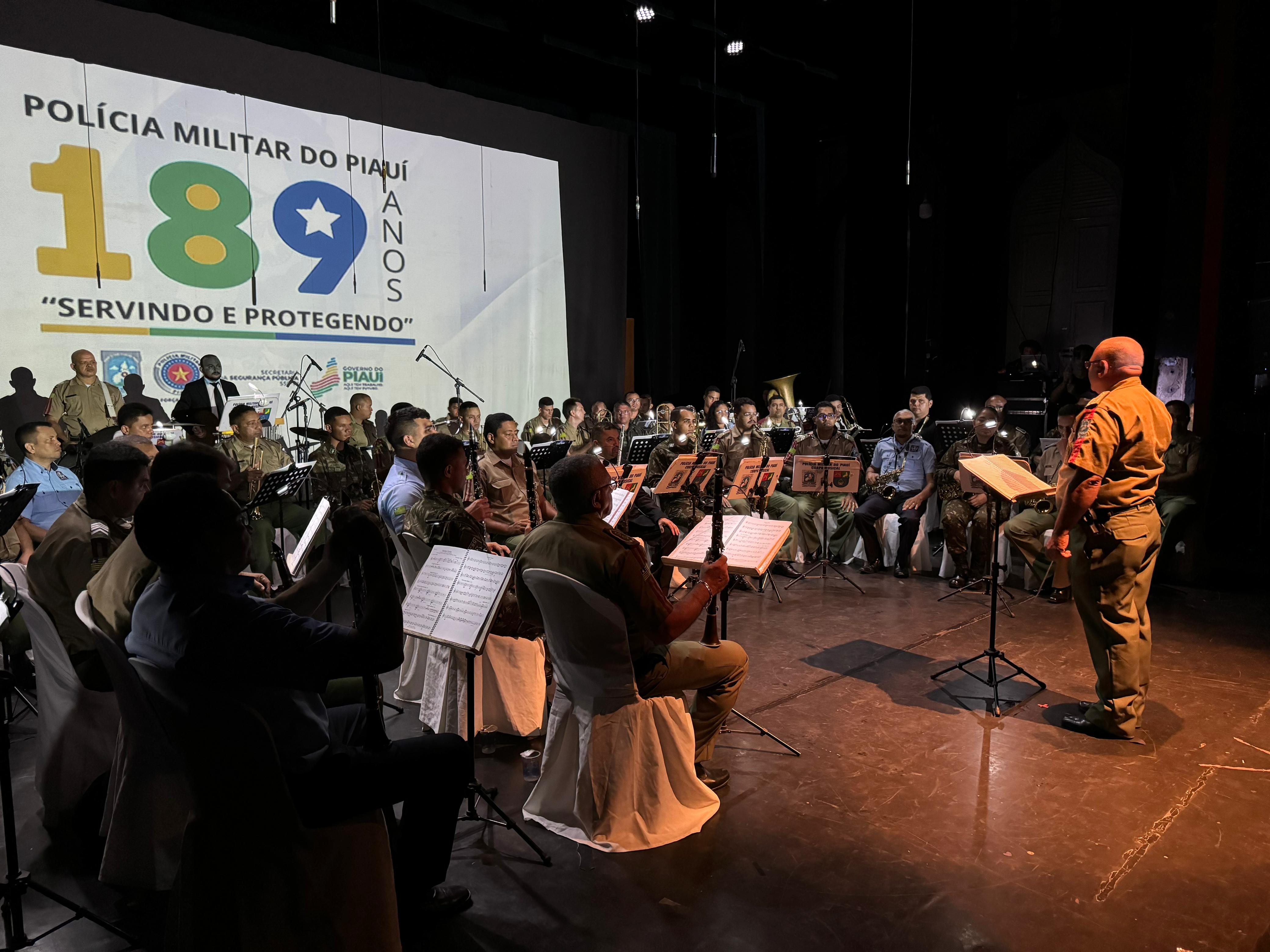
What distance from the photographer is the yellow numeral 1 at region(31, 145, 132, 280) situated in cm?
800

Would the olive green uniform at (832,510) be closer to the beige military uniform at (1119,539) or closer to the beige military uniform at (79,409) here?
the beige military uniform at (1119,539)

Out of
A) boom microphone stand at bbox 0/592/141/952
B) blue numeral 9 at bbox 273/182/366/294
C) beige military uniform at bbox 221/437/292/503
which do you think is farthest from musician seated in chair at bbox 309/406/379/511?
boom microphone stand at bbox 0/592/141/952

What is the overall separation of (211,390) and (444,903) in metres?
7.99

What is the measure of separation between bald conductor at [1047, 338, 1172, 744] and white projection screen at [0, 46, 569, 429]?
27.9 feet

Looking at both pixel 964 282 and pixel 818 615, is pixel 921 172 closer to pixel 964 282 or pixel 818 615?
pixel 964 282

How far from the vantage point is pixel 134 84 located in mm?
8430

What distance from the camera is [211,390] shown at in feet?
29.8

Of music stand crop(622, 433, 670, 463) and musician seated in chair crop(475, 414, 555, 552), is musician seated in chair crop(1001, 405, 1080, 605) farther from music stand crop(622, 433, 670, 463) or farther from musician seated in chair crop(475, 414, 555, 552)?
musician seated in chair crop(475, 414, 555, 552)

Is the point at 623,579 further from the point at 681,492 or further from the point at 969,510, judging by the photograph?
the point at 969,510

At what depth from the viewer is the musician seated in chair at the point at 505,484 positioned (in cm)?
501

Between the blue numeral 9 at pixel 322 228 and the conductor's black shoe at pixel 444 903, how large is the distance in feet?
28.1

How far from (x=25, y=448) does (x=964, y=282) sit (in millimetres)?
10981

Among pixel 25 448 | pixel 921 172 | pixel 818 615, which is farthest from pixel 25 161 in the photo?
pixel 921 172

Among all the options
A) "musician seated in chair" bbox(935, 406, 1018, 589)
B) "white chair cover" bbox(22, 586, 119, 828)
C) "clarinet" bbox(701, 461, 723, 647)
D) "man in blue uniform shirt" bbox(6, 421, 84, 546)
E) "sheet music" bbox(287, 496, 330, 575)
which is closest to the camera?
"white chair cover" bbox(22, 586, 119, 828)
